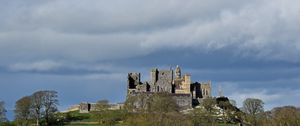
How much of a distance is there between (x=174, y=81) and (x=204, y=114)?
35523mm

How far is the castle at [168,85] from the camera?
187 m

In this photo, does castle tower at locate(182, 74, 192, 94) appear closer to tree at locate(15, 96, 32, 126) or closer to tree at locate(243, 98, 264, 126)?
tree at locate(243, 98, 264, 126)

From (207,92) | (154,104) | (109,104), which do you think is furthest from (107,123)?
(207,92)

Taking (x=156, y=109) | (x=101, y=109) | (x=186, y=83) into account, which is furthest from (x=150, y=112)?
(x=186, y=83)

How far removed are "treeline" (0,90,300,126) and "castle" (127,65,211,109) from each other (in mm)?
6687

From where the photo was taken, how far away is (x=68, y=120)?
167m

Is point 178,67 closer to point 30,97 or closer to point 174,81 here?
point 174,81

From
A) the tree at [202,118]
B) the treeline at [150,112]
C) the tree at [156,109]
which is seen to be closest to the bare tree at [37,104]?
the treeline at [150,112]

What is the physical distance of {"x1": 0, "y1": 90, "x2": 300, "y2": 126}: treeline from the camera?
153 meters

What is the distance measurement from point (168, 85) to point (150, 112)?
38.0 metres

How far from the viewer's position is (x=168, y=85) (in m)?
189

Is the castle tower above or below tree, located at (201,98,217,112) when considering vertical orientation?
above

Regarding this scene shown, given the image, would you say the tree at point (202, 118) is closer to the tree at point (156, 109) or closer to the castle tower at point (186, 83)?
the tree at point (156, 109)

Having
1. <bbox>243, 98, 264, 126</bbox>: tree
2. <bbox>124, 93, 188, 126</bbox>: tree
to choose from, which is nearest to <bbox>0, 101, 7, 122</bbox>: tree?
<bbox>124, 93, 188, 126</bbox>: tree
